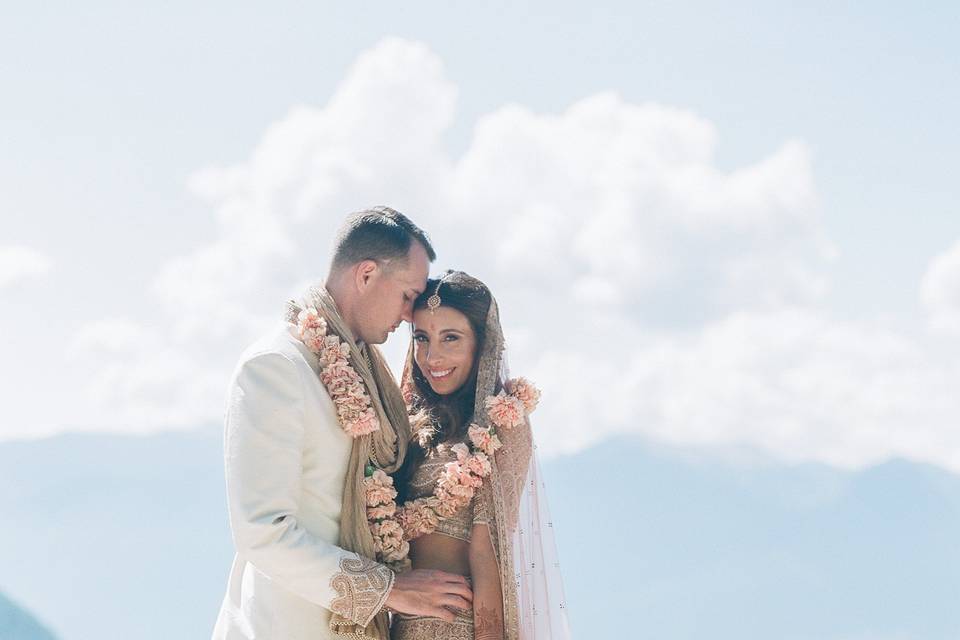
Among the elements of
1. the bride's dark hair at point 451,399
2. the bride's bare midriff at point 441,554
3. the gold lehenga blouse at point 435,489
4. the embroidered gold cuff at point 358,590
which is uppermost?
the bride's dark hair at point 451,399

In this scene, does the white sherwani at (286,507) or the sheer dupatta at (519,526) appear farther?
the sheer dupatta at (519,526)

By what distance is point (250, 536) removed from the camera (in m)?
3.26

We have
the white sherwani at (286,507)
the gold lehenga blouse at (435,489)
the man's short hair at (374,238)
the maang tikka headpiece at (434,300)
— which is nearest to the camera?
the white sherwani at (286,507)

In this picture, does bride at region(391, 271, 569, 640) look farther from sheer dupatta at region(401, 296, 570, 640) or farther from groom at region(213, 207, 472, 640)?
groom at region(213, 207, 472, 640)

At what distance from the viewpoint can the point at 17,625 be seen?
12711mm

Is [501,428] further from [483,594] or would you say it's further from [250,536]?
[250,536]

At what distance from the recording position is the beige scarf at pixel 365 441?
3479 mm

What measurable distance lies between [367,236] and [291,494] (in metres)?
0.81

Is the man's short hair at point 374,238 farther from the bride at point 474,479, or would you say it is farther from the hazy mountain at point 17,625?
the hazy mountain at point 17,625

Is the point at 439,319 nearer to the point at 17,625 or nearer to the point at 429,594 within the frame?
the point at 429,594

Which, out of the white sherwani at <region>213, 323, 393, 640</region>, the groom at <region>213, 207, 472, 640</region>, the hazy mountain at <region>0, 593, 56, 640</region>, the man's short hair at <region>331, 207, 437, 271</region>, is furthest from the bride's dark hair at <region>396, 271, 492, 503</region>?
the hazy mountain at <region>0, 593, 56, 640</region>

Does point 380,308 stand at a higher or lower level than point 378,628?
higher

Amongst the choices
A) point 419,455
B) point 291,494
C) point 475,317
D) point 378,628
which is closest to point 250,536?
point 291,494

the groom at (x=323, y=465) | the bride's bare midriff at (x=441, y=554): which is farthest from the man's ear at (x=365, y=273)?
the bride's bare midriff at (x=441, y=554)
